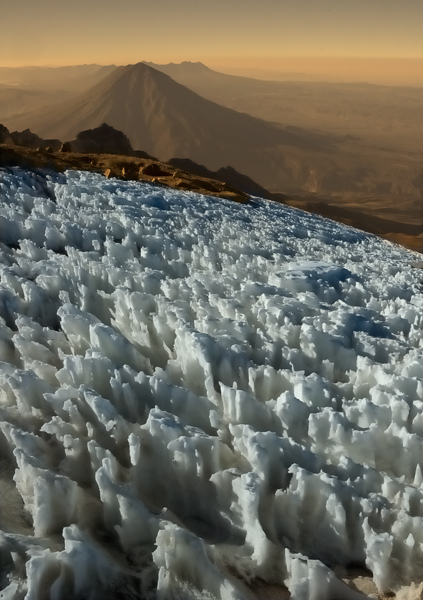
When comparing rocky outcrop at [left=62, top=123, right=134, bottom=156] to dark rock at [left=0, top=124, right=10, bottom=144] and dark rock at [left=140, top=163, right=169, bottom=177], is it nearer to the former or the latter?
dark rock at [left=0, top=124, right=10, bottom=144]

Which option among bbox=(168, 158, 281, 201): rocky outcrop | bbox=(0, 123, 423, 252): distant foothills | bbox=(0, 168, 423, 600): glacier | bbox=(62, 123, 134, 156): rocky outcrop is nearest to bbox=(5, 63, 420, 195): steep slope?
bbox=(0, 123, 423, 252): distant foothills

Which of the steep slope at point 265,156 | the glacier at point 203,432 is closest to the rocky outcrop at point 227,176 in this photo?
the steep slope at point 265,156

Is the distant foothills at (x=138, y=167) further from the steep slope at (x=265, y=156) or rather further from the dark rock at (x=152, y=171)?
the steep slope at (x=265, y=156)

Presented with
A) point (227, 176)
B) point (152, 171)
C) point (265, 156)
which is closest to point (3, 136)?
point (152, 171)

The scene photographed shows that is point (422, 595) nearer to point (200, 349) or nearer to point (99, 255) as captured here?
point (200, 349)

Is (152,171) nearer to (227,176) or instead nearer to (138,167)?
(138,167)

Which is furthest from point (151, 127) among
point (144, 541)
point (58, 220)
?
point (144, 541)
